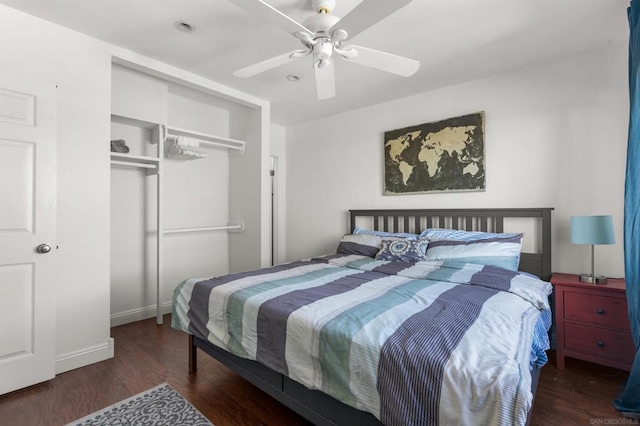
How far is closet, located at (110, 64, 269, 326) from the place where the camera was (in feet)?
10.2

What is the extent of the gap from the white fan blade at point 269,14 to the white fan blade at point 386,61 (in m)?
0.37

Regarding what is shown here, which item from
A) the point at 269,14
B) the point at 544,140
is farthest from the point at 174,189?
the point at 544,140

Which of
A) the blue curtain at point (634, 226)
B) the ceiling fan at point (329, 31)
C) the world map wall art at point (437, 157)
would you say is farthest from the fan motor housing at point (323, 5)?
the world map wall art at point (437, 157)

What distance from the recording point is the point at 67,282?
2287mm

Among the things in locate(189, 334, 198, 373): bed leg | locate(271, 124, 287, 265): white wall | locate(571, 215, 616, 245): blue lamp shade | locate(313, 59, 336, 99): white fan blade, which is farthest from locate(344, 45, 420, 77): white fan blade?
locate(271, 124, 287, 265): white wall

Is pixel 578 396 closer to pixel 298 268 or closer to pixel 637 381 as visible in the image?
pixel 637 381

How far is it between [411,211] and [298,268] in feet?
5.17

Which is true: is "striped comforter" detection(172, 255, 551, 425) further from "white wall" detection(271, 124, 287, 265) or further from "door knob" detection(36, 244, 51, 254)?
"white wall" detection(271, 124, 287, 265)

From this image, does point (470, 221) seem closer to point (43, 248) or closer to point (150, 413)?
point (150, 413)

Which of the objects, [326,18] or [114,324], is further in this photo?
[114,324]

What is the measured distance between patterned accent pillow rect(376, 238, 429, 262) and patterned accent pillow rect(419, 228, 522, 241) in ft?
0.71

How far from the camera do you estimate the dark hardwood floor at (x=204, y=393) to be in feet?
5.77

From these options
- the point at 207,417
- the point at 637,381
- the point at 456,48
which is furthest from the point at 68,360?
the point at 456,48

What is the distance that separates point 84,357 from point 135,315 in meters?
0.96
